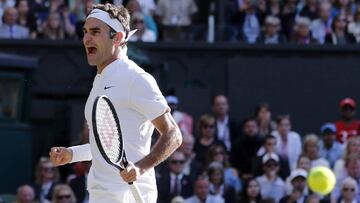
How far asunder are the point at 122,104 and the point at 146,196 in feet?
1.63

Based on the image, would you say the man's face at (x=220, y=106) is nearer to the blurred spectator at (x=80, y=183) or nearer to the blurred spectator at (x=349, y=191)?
the blurred spectator at (x=80, y=183)

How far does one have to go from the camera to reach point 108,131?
20.4ft

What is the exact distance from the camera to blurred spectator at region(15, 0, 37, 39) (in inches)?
640

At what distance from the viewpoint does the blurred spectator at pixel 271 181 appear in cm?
1338

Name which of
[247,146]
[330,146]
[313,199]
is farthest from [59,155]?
[247,146]

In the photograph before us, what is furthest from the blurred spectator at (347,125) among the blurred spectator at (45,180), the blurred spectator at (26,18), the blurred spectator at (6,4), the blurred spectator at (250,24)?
the blurred spectator at (6,4)

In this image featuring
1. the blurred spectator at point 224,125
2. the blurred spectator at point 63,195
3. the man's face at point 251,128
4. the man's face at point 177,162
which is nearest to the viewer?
the blurred spectator at point 63,195

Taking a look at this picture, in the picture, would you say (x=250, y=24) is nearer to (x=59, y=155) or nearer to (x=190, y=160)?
(x=190, y=160)

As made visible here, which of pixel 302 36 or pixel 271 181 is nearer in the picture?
pixel 271 181

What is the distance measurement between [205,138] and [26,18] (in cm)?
347

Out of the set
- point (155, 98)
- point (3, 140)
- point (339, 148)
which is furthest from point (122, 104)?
point (3, 140)

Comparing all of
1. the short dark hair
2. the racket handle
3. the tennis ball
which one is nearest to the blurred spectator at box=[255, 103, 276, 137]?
the tennis ball

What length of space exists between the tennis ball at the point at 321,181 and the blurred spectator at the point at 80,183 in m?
2.42

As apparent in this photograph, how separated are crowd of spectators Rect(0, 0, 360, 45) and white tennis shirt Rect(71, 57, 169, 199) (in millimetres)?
9728
